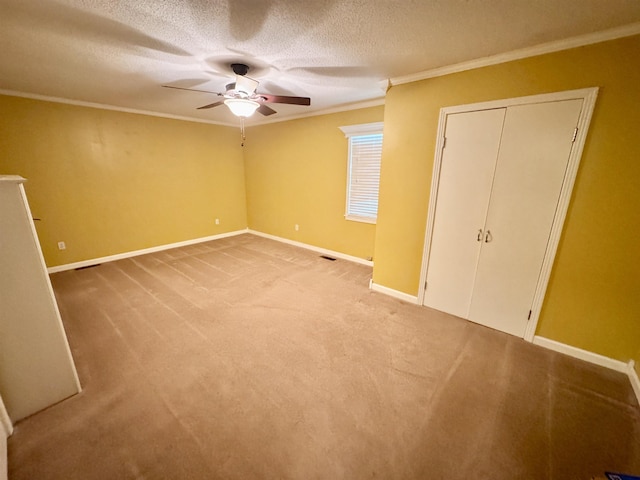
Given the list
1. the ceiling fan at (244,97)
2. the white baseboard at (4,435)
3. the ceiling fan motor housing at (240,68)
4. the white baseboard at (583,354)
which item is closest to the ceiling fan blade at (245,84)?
the ceiling fan at (244,97)

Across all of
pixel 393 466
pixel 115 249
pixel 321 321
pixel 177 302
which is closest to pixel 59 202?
pixel 115 249

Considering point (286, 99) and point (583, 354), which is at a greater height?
point (286, 99)

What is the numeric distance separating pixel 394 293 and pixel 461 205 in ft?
4.31

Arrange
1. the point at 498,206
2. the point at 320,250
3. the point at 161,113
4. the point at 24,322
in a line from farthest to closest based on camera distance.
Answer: the point at 320,250 < the point at 161,113 < the point at 498,206 < the point at 24,322

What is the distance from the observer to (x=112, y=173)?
3.98 m

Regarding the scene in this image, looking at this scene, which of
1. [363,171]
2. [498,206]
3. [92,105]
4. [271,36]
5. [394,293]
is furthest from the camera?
[363,171]

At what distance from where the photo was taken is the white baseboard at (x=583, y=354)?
1.95 meters

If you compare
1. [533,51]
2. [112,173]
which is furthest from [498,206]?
[112,173]

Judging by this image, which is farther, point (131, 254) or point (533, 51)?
point (131, 254)

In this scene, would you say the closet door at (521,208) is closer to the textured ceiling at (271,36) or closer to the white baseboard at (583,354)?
the white baseboard at (583,354)

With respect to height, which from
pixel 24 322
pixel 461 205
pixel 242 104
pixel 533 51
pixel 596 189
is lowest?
pixel 24 322

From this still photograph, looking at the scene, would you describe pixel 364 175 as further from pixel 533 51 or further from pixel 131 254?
pixel 131 254

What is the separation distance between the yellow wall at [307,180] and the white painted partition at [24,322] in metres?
3.56

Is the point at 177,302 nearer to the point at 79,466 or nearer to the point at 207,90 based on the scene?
the point at 79,466
